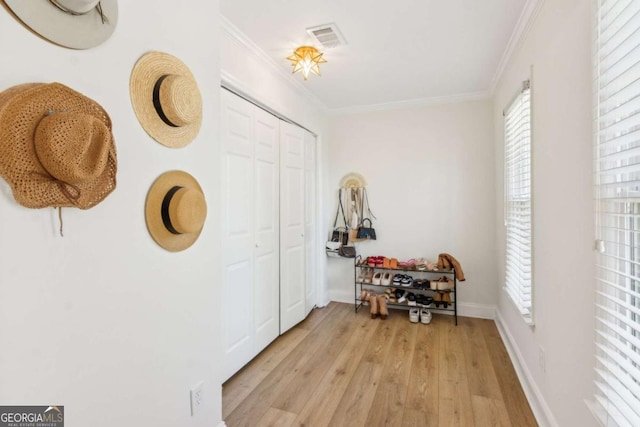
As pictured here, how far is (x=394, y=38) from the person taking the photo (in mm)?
2258

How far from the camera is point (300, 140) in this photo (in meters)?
3.33

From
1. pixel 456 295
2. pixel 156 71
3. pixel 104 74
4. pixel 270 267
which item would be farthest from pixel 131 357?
pixel 456 295

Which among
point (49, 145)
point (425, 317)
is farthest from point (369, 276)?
point (49, 145)

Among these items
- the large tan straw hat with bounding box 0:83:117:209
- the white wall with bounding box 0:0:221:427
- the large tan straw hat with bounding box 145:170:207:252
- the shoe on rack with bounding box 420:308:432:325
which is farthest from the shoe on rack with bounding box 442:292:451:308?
the large tan straw hat with bounding box 0:83:117:209

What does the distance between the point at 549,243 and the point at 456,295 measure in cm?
192

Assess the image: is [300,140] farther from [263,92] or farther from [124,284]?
[124,284]

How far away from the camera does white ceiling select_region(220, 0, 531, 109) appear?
1.91m

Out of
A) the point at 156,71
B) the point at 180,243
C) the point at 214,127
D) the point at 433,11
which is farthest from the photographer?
the point at 433,11

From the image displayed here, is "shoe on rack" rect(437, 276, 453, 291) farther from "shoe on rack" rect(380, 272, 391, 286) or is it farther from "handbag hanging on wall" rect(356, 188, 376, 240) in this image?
"handbag hanging on wall" rect(356, 188, 376, 240)

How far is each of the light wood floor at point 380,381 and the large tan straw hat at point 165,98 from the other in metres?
1.64

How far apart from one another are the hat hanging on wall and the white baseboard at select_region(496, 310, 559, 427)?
2129mm

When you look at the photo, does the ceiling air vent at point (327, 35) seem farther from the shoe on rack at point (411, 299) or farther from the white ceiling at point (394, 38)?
the shoe on rack at point (411, 299)

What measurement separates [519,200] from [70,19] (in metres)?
2.72

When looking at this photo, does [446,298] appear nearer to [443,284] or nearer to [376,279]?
[443,284]
